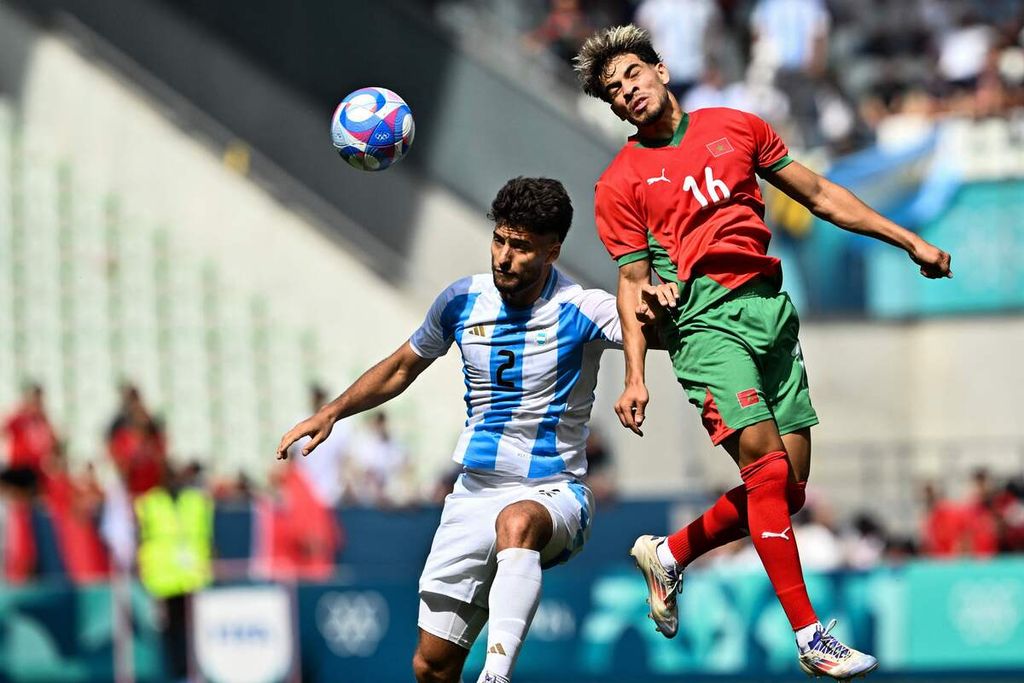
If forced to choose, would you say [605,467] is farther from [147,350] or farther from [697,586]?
[147,350]

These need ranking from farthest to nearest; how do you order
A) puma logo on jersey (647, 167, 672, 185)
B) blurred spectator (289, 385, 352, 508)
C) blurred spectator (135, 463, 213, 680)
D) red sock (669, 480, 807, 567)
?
blurred spectator (289, 385, 352, 508), blurred spectator (135, 463, 213, 680), red sock (669, 480, 807, 567), puma logo on jersey (647, 167, 672, 185)

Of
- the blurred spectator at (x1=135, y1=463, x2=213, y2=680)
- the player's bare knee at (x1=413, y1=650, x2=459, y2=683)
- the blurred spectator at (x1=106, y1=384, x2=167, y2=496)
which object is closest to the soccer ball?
the player's bare knee at (x1=413, y1=650, x2=459, y2=683)

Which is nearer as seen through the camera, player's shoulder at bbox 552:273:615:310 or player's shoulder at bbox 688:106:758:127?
player's shoulder at bbox 688:106:758:127

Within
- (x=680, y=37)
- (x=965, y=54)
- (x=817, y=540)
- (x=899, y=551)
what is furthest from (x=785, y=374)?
(x=965, y=54)

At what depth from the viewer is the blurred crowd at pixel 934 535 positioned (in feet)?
54.7

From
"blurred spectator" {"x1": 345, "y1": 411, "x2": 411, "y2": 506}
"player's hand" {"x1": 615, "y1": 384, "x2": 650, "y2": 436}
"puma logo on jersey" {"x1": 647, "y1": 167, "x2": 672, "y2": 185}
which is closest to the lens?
"player's hand" {"x1": 615, "y1": 384, "x2": 650, "y2": 436}

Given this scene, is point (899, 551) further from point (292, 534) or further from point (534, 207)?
point (534, 207)

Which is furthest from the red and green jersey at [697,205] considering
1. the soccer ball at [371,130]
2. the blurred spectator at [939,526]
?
the blurred spectator at [939,526]

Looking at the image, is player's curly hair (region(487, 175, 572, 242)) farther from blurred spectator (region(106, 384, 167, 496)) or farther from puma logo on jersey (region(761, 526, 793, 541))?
blurred spectator (region(106, 384, 167, 496))

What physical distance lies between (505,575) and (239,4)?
14889 mm

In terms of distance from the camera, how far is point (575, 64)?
27.8 ft

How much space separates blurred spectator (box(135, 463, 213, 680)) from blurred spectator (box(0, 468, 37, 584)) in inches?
41.2

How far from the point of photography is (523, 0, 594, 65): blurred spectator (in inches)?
831

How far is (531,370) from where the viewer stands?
837 cm
